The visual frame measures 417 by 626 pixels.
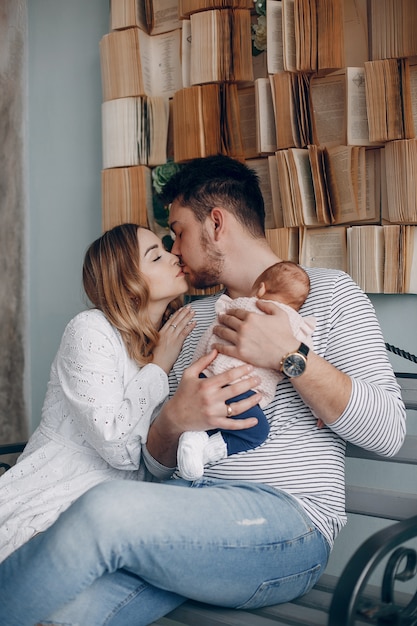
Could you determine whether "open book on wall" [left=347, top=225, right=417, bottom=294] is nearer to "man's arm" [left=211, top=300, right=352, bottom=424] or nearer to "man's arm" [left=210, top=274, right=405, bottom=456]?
"man's arm" [left=210, top=274, right=405, bottom=456]

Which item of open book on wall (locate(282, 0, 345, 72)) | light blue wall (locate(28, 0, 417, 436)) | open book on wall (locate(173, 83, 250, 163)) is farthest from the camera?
light blue wall (locate(28, 0, 417, 436))

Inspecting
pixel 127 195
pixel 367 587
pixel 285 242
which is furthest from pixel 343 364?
pixel 127 195

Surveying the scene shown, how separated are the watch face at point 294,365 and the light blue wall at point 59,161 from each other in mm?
1446

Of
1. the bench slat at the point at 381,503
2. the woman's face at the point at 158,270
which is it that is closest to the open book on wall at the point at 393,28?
the woman's face at the point at 158,270

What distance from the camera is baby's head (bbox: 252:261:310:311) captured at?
180cm

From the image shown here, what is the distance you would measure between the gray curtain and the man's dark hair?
3.48 feet

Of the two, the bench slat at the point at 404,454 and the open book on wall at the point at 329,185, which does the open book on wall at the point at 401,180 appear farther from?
the bench slat at the point at 404,454

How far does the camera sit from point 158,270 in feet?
6.75

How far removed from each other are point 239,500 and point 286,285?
542 millimetres

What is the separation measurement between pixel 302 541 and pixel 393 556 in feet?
0.88

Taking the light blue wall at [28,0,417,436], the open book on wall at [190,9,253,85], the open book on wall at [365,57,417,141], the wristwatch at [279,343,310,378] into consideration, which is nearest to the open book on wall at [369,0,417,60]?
the open book on wall at [365,57,417,141]

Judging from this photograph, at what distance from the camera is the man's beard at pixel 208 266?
2096 millimetres

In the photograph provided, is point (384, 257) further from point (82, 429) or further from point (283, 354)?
point (82, 429)

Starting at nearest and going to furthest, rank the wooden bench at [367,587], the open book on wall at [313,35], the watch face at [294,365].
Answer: the wooden bench at [367,587] < the watch face at [294,365] < the open book on wall at [313,35]
